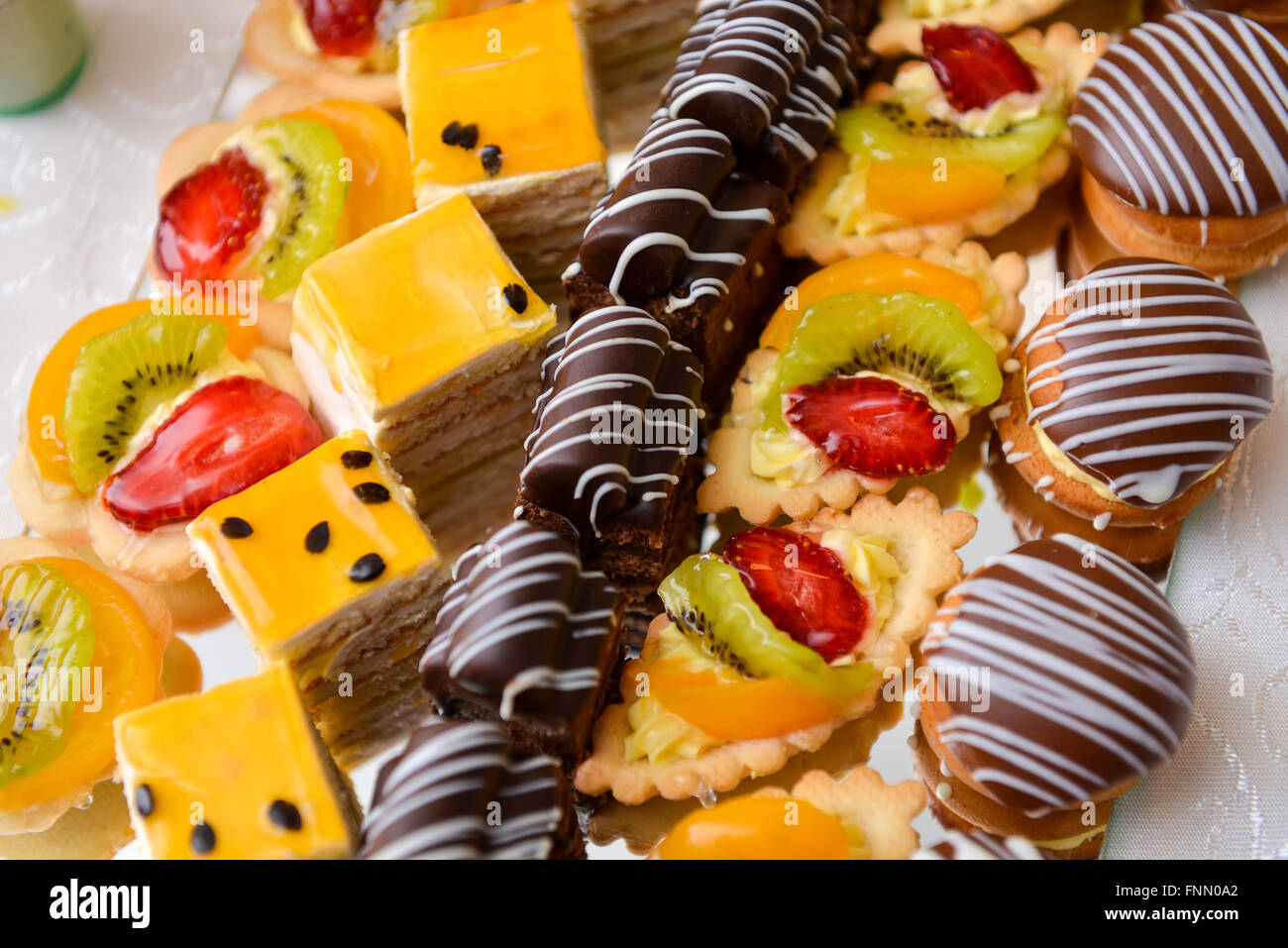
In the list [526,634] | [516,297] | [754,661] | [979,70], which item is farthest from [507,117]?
[754,661]

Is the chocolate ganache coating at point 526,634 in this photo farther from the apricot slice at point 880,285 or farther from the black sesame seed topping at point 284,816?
the apricot slice at point 880,285

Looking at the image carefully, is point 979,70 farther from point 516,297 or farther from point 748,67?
point 516,297

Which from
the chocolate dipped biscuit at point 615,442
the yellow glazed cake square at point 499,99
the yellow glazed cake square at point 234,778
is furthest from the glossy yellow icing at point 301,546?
the yellow glazed cake square at point 499,99

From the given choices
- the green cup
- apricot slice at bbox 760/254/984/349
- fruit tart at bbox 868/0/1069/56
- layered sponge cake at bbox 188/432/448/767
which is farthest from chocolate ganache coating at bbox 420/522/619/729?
the green cup

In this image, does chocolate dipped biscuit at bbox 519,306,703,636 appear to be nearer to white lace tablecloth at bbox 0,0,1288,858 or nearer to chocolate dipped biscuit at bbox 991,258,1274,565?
white lace tablecloth at bbox 0,0,1288,858
